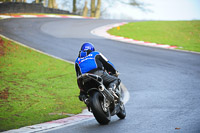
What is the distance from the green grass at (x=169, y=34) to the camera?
22423 mm

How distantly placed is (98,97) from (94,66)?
691mm

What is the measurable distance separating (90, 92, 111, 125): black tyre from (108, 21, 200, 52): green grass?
14.6 m

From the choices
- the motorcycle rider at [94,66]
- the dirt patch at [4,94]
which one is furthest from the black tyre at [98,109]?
the dirt patch at [4,94]

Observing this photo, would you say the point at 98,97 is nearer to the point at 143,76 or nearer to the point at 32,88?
the point at 32,88

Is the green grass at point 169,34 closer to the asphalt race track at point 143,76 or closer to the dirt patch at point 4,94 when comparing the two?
the asphalt race track at point 143,76

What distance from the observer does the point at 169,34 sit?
26344 millimetres

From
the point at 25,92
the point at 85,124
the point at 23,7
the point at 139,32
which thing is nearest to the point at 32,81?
the point at 25,92

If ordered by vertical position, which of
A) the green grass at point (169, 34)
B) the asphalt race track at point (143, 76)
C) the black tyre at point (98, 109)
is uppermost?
the black tyre at point (98, 109)

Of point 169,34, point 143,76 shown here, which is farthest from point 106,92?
point 169,34

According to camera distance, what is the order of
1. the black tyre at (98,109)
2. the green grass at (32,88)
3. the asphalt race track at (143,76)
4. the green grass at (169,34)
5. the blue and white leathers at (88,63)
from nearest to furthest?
the black tyre at (98,109) → the asphalt race track at (143,76) → the blue and white leathers at (88,63) → the green grass at (32,88) → the green grass at (169,34)

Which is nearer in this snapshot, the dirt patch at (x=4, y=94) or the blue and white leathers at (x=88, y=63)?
the blue and white leathers at (x=88, y=63)

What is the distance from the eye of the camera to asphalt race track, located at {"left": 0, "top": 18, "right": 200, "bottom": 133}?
20.0 ft

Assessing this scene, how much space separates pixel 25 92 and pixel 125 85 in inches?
153

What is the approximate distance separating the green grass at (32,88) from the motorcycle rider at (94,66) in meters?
1.56
